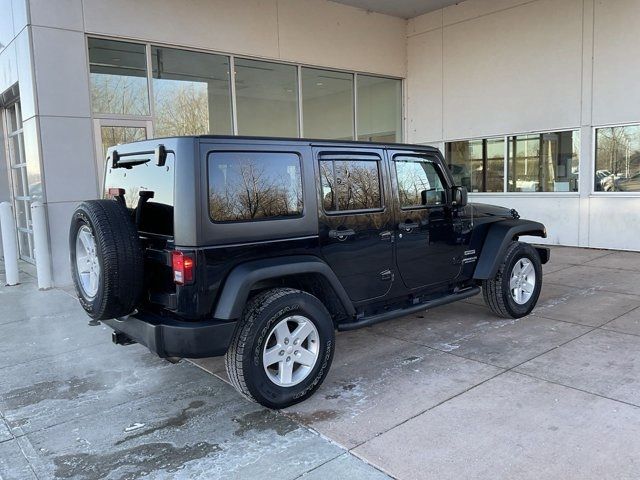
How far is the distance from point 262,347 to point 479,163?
32.0ft

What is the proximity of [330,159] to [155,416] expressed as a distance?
2322 millimetres

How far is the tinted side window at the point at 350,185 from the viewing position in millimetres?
4117

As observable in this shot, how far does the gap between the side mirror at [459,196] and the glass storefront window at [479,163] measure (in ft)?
22.9

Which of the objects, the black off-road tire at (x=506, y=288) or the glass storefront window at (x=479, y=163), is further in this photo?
the glass storefront window at (x=479, y=163)

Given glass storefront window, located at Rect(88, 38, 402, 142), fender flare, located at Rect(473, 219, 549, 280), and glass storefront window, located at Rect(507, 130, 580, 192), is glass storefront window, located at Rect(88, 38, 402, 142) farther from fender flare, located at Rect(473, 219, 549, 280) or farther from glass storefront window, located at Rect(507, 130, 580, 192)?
fender flare, located at Rect(473, 219, 549, 280)

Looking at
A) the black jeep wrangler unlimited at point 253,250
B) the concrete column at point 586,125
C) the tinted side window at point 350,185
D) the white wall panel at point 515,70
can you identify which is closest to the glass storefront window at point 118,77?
the black jeep wrangler unlimited at point 253,250

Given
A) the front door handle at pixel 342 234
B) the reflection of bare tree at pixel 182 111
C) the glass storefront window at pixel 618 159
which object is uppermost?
the reflection of bare tree at pixel 182 111

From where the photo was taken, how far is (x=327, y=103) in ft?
39.3

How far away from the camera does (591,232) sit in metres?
10.2

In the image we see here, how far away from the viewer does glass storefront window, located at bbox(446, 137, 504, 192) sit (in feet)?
38.1

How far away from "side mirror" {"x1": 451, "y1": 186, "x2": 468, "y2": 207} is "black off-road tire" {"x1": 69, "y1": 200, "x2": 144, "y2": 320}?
2.97m

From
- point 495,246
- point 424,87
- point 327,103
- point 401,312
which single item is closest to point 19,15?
point 327,103

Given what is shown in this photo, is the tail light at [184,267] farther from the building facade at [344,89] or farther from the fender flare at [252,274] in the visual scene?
the building facade at [344,89]

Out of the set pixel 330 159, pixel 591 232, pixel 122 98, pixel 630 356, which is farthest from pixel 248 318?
pixel 591 232
